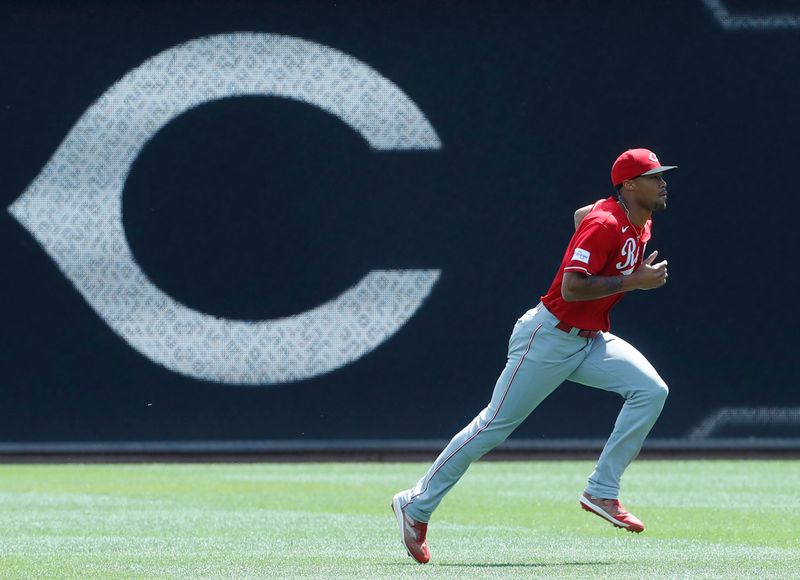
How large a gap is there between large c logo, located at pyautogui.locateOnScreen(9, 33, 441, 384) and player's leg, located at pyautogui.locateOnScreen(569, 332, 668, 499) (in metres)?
6.26

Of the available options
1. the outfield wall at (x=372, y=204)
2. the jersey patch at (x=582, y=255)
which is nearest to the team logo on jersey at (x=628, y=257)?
the jersey patch at (x=582, y=255)

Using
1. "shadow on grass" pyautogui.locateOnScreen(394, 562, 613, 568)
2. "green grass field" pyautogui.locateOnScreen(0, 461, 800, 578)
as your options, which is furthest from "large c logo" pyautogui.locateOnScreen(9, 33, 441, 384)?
"shadow on grass" pyautogui.locateOnScreen(394, 562, 613, 568)

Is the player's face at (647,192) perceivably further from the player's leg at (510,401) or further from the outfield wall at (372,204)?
the outfield wall at (372,204)

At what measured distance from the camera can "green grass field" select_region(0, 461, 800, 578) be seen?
22.0 ft

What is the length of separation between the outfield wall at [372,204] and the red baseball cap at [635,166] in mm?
6086

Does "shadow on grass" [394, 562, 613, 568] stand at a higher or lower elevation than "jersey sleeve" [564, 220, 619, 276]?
lower

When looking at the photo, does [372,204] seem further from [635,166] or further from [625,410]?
[625,410]

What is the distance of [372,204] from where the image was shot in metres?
13.6

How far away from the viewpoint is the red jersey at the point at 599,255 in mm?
7094

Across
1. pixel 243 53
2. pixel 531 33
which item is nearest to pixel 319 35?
pixel 243 53

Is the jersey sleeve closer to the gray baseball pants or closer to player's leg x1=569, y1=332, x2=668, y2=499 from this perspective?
the gray baseball pants

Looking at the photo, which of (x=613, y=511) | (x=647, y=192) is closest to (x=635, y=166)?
(x=647, y=192)

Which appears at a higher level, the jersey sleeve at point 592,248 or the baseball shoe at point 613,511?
the jersey sleeve at point 592,248

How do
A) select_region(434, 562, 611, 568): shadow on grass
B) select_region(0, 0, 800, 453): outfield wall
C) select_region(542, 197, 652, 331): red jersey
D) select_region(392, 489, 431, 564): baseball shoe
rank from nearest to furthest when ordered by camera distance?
1. select_region(434, 562, 611, 568): shadow on grass
2. select_region(392, 489, 431, 564): baseball shoe
3. select_region(542, 197, 652, 331): red jersey
4. select_region(0, 0, 800, 453): outfield wall
